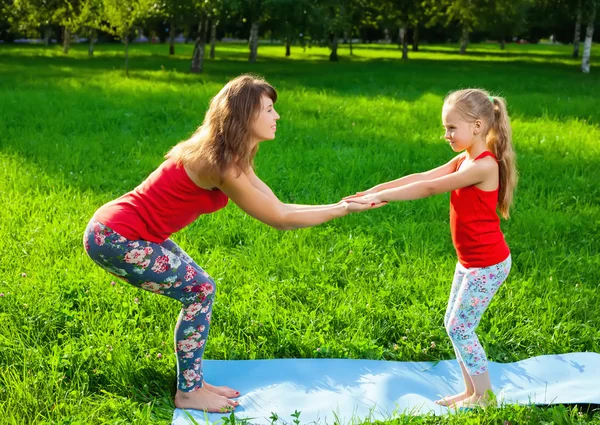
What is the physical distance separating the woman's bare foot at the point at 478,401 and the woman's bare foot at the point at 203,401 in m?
1.30

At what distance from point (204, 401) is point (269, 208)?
1.21m

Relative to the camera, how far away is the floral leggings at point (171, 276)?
3.45 meters

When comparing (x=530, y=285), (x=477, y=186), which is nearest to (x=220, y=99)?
(x=477, y=186)

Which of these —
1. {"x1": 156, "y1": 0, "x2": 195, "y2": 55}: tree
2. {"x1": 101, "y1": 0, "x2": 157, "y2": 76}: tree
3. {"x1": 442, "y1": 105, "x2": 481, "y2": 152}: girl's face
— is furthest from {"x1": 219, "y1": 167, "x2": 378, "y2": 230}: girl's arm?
{"x1": 156, "y1": 0, "x2": 195, "y2": 55}: tree

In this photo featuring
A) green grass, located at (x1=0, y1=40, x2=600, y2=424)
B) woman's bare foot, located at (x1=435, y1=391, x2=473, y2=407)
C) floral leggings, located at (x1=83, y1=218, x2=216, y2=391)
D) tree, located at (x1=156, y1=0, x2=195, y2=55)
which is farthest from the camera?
tree, located at (x1=156, y1=0, x2=195, y2=55)

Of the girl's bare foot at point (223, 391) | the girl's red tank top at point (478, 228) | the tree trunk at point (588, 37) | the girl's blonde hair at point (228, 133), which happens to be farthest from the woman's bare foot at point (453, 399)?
the tree trunk at point (588, 37)

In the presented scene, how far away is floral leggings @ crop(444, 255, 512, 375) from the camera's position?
3.60 meters

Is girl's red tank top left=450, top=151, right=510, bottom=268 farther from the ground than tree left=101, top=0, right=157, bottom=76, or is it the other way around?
tree left=101, top=0, right=157, bottom=76

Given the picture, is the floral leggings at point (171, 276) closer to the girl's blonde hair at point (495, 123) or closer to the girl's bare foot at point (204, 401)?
the girl's bare foot at point (204, 401)

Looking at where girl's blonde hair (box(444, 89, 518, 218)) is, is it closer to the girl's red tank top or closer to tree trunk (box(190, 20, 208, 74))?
the girl's red tank top

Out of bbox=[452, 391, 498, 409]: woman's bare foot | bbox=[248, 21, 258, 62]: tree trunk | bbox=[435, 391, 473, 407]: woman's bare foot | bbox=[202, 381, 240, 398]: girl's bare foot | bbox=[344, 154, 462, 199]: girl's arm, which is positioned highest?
bbox=[248, 21, 258, 62]: tree trunk

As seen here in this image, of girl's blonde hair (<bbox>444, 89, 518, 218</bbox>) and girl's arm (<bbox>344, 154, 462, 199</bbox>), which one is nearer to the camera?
girl's blonde hair (<bbox>444, 89, 518, 218</bbox>)

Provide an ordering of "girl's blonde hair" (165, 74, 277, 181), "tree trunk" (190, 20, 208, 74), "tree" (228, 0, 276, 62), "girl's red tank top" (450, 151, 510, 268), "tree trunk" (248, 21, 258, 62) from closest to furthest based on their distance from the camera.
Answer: "girl's blonde hair" (165, 74, 277, 181) < "girl's red tank top" (450, 151, 510, 268) < "tree" (228, 0, 276, 62) < "tree trunk" (190, 20, 208, 74) < "tree trunk" (248, 21, 258, 62)

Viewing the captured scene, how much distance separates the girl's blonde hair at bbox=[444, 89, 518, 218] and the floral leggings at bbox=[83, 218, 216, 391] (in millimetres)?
1681
